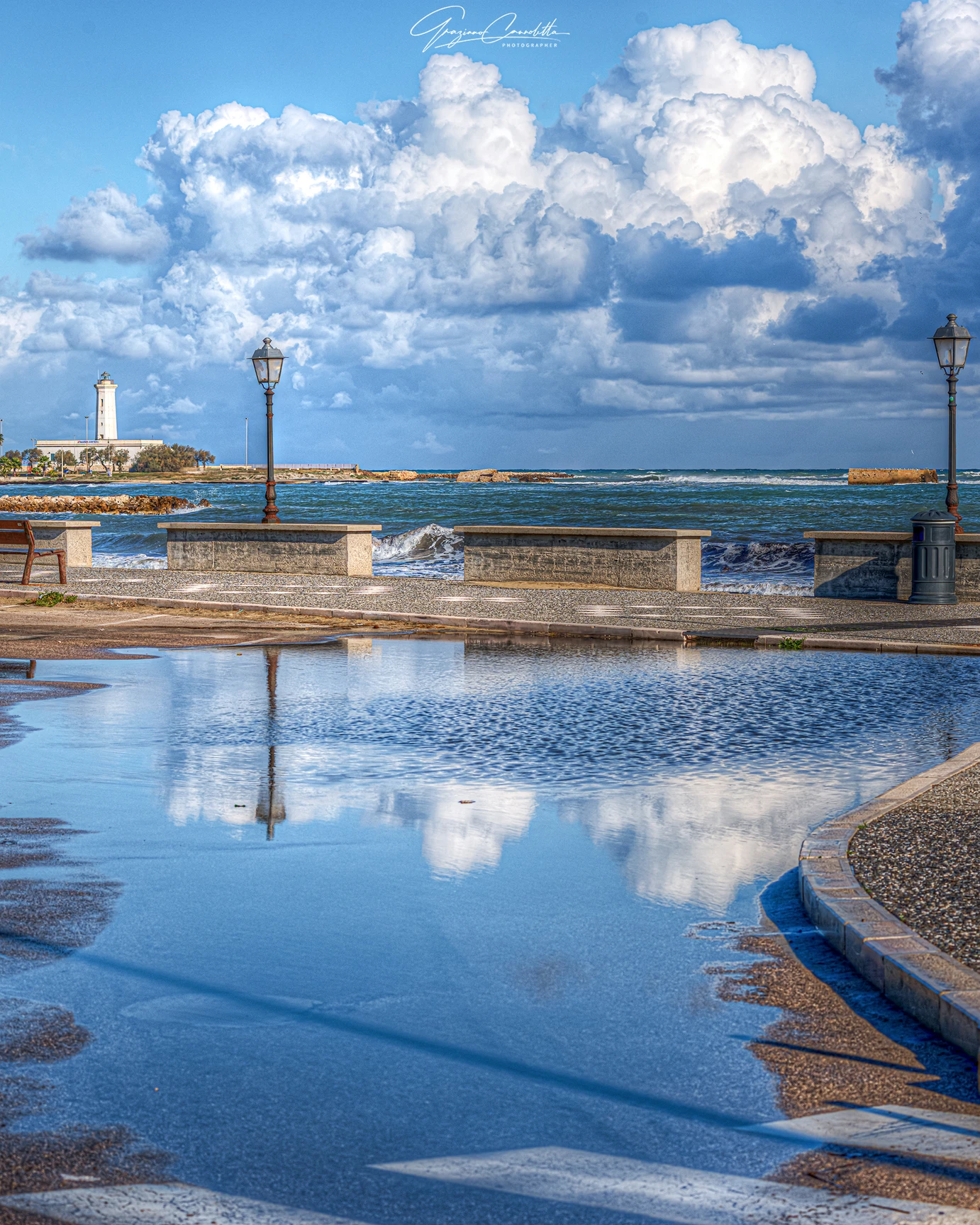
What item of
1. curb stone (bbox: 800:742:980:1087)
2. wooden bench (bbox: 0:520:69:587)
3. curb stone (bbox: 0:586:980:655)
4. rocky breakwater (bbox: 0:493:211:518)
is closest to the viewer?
curb stone (bbox: 800:742:980:1087)

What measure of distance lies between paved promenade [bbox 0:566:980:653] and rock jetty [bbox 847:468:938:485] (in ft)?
398

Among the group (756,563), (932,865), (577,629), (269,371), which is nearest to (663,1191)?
(932,865)

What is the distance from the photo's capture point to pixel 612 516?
67.6 meters

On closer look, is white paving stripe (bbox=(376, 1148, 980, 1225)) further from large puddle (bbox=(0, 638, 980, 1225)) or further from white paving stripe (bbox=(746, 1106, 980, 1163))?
white paving stripe (bbox=(746, 1106, 980, 1163))

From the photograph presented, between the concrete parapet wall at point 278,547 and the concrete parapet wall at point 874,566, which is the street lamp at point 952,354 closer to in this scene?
the concrete parapet wall at point 874,566

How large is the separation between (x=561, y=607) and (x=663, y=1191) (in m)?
16.4

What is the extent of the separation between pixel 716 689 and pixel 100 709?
17.7 feet

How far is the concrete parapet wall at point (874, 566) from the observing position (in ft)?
68.2

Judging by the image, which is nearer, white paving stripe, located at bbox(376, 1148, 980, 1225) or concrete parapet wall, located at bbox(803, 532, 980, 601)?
white paving stripe, located at bbox(376, 1148, 980, 1225)

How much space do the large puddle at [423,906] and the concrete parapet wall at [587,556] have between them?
10821 mm

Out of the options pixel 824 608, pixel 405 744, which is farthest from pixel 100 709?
pixel 824 608

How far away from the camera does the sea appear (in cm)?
3797

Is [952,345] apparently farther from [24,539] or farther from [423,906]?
[423,906]

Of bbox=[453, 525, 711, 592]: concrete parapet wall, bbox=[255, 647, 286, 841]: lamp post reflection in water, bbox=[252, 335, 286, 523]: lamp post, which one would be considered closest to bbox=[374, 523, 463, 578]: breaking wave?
bbox=[252, 335, 286, 523]: lamp post
